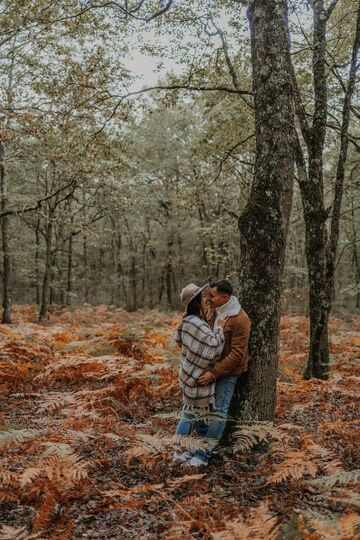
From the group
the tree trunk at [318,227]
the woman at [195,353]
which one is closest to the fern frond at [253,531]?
the woman at [195,353]

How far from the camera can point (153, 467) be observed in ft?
17.5

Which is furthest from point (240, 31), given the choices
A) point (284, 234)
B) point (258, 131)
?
point (284, 234)

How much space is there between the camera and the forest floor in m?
3.82

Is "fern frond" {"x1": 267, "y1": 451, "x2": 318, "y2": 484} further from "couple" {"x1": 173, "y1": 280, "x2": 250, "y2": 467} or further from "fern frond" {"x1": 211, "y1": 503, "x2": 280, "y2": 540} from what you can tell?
"fern frond" {"x1": 211, "y1": 503, "x2": 280, "y2": 540}

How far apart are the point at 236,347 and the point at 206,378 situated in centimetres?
52

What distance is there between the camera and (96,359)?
956 cm

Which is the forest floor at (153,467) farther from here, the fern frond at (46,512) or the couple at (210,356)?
the couple at (210,356)

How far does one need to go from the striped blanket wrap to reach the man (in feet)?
0.29

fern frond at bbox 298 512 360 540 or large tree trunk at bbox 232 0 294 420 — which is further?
large tree trunk at bbox 232 0 294 420

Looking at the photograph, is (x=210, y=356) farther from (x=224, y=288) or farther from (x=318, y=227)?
(x=318, y=227)

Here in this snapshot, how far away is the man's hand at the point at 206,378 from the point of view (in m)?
5.49

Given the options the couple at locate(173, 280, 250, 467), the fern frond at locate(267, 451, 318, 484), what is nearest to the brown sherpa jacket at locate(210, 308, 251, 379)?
the couple at locate(173, 280, 250, 467)

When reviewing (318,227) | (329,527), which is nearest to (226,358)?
(329,527)

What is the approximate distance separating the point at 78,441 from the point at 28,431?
125 cm
